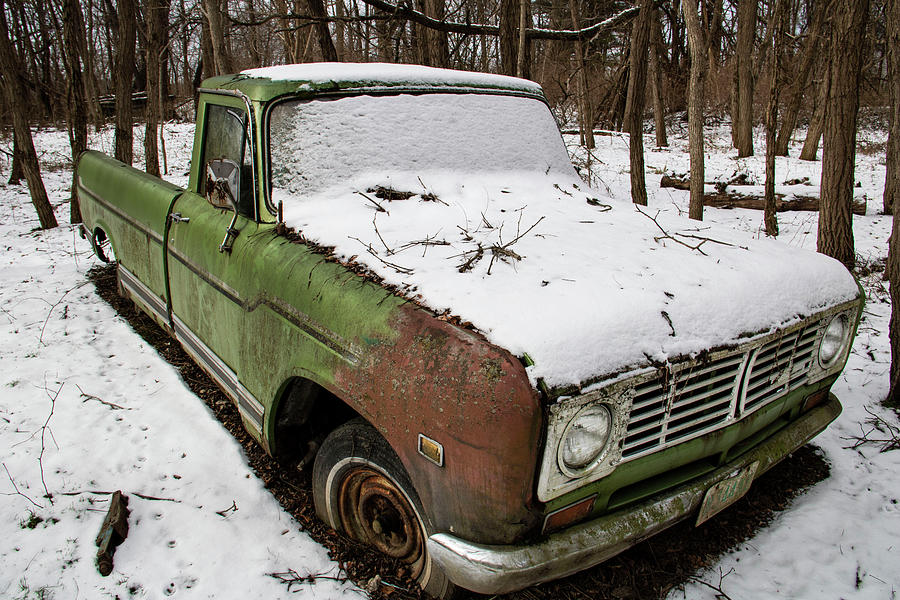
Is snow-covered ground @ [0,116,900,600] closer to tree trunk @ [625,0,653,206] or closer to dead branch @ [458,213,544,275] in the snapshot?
dead branch @ [458,213,544,275]

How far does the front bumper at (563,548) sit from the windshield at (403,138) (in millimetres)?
1737

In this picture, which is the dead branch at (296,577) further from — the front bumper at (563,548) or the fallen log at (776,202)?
the fallen log at (776,202)

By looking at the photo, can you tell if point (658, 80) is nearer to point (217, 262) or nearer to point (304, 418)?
point (217, 262)

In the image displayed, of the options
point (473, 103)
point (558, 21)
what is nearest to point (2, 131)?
point (558, 21)

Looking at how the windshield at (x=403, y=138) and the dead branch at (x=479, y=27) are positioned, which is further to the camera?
the dead branch at (x=479, y=27)

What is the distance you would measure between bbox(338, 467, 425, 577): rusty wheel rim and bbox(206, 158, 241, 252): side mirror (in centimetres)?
125

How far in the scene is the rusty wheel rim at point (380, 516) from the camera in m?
1.98

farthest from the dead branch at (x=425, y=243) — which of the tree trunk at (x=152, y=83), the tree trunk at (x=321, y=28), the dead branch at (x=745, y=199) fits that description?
the tree trunk at (x=321, y=28)

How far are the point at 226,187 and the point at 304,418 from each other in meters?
1.11

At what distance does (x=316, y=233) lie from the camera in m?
2.32

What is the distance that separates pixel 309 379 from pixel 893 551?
2.58 metres

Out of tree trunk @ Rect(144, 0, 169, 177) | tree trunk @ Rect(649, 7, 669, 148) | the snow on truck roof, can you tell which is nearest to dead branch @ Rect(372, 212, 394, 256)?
the snow on truck roof

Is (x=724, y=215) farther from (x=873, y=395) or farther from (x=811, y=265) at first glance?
(x=811, y=265)

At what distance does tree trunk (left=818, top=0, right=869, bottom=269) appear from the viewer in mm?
4859
